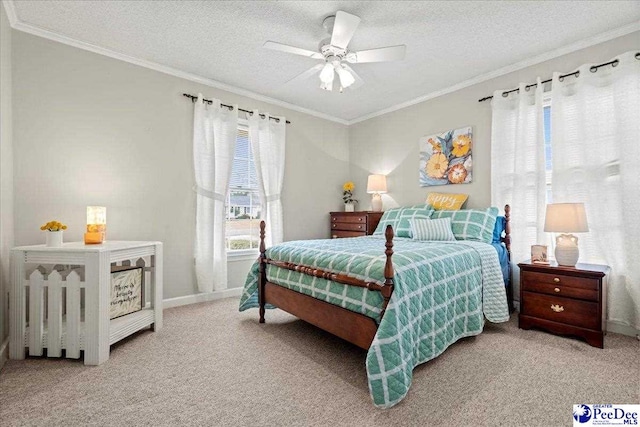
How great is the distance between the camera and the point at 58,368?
2.03 meters

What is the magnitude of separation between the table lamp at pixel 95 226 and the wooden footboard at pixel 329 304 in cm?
135

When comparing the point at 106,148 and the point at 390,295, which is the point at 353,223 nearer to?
the point at 390,295

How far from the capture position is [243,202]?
13.4ft

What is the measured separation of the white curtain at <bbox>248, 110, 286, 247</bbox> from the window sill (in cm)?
24

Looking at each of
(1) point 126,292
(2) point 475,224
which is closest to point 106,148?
(1) point 126,292

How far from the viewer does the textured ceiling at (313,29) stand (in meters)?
2.37

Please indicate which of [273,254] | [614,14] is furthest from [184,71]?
[614,14]

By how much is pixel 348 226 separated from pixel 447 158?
1685 millimetres

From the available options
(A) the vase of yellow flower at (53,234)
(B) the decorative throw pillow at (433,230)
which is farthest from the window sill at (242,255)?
(B) the decorative throw pillow at (433,230)

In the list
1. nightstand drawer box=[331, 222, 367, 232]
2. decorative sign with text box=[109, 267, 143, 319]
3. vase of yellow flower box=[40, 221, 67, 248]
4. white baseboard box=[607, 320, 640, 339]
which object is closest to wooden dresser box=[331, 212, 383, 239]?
nightstand drawer box=[331, 222, 367, 232]

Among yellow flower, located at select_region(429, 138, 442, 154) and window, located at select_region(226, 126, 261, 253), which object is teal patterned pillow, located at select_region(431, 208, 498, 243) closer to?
yellow flower, located at select_region(429, 138, 442, 154)

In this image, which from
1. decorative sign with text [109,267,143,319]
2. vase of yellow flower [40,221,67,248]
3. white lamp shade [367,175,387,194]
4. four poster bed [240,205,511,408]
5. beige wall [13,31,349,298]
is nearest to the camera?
four poster bed [240,205,511,408]

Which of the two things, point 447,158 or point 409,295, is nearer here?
point 409,295

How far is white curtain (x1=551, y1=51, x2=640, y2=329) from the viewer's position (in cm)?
251
